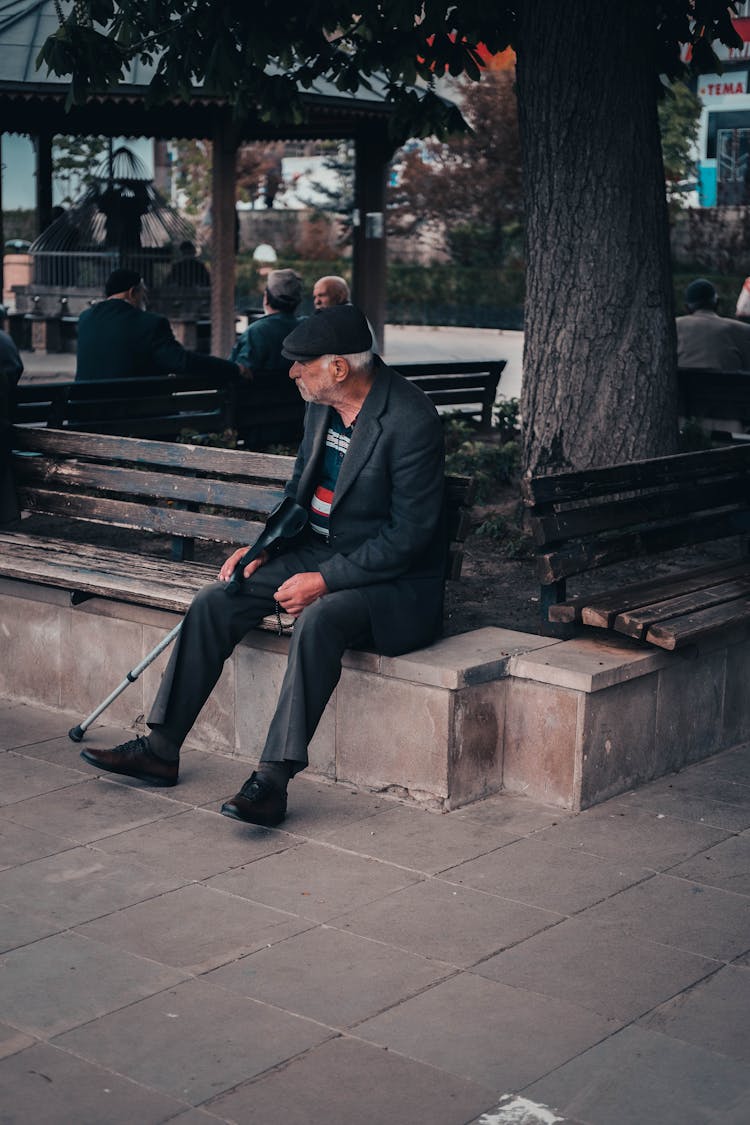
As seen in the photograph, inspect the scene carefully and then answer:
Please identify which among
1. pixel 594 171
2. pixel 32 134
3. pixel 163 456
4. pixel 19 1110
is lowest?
pixel 19 1110

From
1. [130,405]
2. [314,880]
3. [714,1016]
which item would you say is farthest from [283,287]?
[714,1016]

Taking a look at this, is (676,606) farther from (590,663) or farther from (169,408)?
(169,408)

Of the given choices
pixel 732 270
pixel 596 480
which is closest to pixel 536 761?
pixel 596 480

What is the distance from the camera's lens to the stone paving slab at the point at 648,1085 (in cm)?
339

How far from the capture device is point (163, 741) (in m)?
5.46

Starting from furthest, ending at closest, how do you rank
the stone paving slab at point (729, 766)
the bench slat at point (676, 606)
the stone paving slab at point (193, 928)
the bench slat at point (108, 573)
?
the bench slat at point (108, 573) < the stone paving slab at point (729, 766) < the bench slat at point (676, 606) < the stone paving slab at point (193, 928)

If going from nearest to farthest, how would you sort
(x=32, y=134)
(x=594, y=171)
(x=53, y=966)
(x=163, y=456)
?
1. (x=53, y=966)
2. (x=163, y=456)
3. (x=594, y=171)
4. (x=32, y=134)

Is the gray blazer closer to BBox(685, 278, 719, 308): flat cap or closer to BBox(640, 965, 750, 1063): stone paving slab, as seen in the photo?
BBox(640, 965, 750, 1063): stone paving slab

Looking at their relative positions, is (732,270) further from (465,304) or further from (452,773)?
(452,773)

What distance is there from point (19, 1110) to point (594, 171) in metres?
5.29

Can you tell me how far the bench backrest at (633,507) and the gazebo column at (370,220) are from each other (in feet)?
39.6

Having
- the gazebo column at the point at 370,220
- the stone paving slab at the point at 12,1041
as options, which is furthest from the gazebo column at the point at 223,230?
the stone paving slab at the point at 12,1041

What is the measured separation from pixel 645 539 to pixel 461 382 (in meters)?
5.91

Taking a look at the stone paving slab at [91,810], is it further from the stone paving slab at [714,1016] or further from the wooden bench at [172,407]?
the wooden bench at [172,407]
